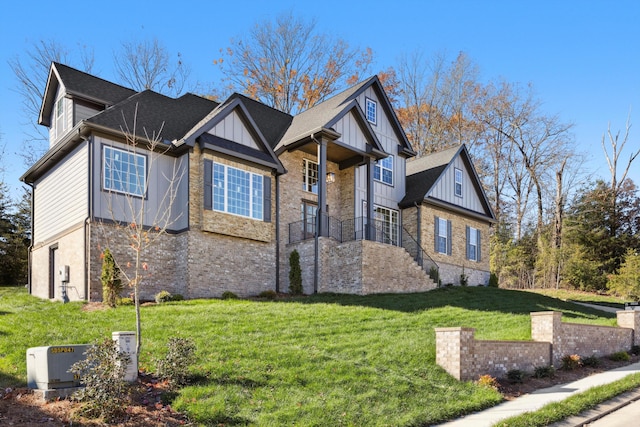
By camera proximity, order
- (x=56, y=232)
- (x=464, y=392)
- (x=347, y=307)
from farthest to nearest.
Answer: (x=56, y=232)
(x=347, y=307)
(x=464, y=392)

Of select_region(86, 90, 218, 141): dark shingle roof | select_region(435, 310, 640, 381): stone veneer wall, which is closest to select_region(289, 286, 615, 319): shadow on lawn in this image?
select_region(435, 310, 640, 381): stone veneer wall

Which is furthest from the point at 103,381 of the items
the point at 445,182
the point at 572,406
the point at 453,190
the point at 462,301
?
the point at 453,190

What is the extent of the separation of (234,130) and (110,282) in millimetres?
6980

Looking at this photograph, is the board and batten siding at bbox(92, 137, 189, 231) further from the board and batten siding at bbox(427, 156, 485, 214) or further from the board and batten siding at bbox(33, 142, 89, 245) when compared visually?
the board and batten siding at bbox(427, 156, 485, 214)

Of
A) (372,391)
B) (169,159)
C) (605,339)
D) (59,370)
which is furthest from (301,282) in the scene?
(59,370)

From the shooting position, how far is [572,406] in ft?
32.8

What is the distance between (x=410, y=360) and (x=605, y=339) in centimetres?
708

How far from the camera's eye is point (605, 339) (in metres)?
15.5

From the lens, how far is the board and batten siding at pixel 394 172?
960 inches

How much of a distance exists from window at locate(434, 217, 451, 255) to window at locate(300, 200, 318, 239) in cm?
650

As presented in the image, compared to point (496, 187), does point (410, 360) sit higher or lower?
lower

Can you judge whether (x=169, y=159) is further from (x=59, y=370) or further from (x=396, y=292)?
(x=59, y=370)

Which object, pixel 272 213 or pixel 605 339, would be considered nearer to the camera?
pixel 605 339

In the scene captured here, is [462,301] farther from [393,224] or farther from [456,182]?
[456,182]
